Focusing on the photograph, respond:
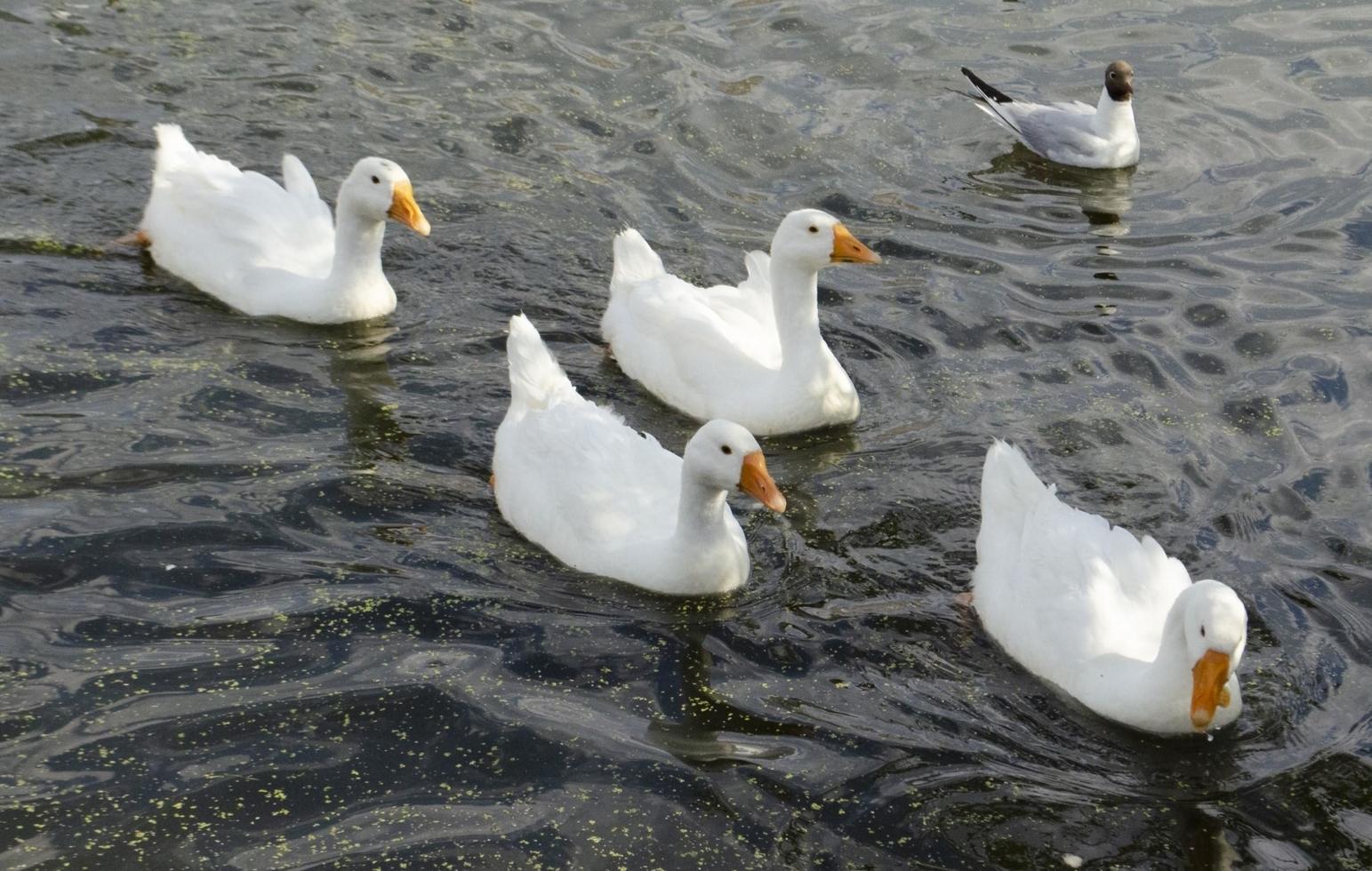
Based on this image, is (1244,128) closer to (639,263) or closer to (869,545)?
(639,263)

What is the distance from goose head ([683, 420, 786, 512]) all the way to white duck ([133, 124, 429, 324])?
9.72 feet

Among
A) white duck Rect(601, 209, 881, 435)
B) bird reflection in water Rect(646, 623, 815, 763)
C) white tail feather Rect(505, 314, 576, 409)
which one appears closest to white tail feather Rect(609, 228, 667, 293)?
white duck Rect(601, 209, 881, 435)

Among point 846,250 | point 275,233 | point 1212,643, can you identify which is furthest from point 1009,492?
point 275,233

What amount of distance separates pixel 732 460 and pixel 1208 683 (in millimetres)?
2045

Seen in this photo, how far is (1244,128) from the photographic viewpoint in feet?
40.1

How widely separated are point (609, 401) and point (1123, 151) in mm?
5149

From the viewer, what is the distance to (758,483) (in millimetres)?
6613

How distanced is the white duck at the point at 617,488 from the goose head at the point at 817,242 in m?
1.39

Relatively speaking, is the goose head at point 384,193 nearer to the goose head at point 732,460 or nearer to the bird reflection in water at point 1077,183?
the goose head at point 732,460

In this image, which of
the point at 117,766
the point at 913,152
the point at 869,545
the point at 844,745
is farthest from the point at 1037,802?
the point at 913,152

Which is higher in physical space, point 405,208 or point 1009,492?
point 405,208

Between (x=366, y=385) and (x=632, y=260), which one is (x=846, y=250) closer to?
(x=632, y=260)

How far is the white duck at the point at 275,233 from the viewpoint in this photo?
29.6ft

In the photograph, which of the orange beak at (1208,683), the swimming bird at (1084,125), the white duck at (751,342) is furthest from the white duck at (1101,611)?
the swimming bird at (1084,125)
